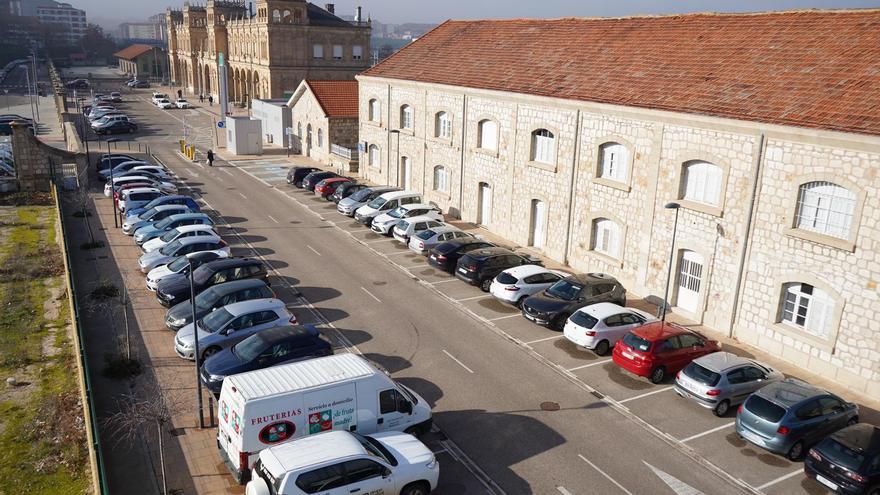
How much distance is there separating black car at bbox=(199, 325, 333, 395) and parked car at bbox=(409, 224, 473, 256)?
12258mm

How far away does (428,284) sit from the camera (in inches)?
1152

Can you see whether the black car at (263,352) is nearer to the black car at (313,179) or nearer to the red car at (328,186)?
the red car at (328,186)

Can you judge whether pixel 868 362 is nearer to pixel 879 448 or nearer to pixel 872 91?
pixel 879 448

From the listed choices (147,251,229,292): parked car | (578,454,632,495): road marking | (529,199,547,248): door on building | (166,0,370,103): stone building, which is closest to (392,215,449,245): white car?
(529,199,547,248): door on building

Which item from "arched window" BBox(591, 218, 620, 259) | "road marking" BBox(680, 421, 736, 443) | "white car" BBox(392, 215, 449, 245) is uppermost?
"arched window" BBox(591, 218, 620, 259)

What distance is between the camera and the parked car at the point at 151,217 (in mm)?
33719

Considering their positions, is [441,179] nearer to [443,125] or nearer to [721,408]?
[443,125]

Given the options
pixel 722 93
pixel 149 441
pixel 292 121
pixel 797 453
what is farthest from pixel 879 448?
pixel 292 121

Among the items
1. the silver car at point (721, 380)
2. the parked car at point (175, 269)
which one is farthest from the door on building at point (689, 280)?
the parked car at point (175, 269)

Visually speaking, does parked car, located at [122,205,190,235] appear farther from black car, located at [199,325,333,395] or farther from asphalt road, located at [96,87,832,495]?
black car, located at [199,325,333,395]

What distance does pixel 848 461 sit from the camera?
594 inches

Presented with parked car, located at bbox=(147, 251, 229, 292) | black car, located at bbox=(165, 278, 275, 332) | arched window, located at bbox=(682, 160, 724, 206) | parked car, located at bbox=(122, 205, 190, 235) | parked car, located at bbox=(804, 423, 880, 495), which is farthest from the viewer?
parked car, located at bbox=(122, 205, 190, 235)

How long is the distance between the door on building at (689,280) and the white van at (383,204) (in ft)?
55.1

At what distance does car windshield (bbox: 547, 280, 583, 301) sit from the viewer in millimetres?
25203
